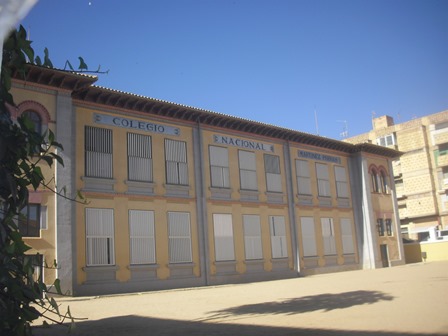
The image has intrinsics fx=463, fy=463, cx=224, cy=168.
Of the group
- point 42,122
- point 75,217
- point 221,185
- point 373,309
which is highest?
point 42,122

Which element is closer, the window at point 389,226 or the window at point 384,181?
the window at point 389,226

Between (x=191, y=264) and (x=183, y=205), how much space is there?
283 cm

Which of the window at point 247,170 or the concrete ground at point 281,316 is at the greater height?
the window at point 247,170

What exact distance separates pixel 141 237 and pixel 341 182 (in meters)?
16.7

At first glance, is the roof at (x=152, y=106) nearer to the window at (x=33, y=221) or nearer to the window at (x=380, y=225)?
the window at (x=33, y=221)

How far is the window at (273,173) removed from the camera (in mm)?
26844

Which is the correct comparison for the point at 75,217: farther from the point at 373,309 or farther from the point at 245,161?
the point at 373,309

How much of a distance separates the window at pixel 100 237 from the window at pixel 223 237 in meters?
5.69

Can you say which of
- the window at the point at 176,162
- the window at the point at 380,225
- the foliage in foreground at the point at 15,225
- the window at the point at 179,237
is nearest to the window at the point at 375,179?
the window at the point at 380,225

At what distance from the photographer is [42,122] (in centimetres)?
1798

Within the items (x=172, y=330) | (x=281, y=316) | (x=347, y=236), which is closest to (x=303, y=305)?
(x=281, y=316)

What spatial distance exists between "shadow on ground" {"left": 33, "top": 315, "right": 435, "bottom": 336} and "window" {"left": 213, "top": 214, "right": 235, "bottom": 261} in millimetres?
12612

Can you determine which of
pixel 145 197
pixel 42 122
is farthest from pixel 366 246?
pixel 42 122

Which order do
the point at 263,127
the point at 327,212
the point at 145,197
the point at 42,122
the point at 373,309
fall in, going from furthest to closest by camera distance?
the point at 327,212 < the point at 263,127 < the point at 145,197 < the point at 42,122 < the point at 373,309
